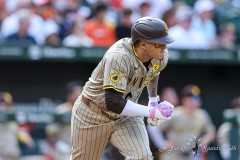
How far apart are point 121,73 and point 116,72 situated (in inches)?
1.6

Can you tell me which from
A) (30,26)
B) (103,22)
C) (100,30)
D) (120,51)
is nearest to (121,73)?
(120,51)

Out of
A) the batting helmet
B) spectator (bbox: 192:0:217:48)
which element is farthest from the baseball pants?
spectator (bbox: 192:0:217:48)

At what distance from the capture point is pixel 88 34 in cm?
1094

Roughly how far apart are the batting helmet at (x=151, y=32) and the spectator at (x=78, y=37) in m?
5.01

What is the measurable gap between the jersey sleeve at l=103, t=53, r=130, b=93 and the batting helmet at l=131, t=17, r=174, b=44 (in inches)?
8.7

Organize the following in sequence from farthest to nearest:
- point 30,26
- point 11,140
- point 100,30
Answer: point 100,30 → point 30,26 → point 11,140

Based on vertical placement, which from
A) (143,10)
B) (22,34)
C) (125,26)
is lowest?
(22,34)

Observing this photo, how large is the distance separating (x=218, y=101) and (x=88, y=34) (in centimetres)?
235

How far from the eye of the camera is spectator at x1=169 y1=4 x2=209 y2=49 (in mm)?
11088

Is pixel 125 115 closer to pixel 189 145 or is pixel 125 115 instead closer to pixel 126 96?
pixel 126 96

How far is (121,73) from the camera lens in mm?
5594

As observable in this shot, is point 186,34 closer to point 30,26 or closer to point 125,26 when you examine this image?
point 125,26

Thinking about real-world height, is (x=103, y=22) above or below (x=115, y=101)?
above

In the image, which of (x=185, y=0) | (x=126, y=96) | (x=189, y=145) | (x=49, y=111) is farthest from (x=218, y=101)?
(x=126, y=96)
